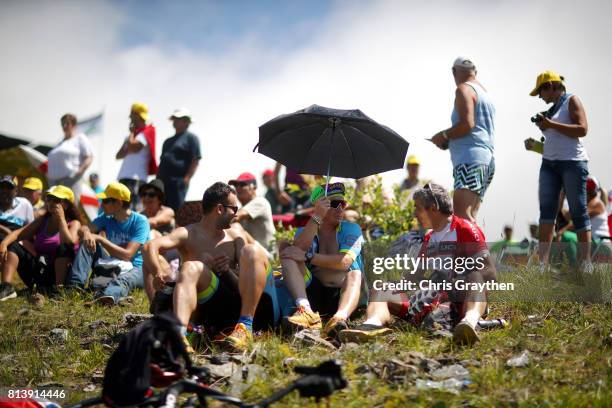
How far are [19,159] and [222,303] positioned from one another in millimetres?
9129

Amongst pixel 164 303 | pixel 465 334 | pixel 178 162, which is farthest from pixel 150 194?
pixel 465 334

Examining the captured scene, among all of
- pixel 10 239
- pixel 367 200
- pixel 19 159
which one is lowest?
pixel 10 239

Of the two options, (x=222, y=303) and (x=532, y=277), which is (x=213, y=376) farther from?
(x=532, y=277)

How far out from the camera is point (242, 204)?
10.4 metres

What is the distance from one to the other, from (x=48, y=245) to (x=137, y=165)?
2.08 m

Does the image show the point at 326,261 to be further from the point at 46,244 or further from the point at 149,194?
the point at 46,244

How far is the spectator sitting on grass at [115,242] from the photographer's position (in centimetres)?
936

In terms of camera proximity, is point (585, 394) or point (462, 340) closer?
point (585, 394)

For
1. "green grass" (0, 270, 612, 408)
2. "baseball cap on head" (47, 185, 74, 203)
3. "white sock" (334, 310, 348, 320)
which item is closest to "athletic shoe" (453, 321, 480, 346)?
"green grass" (0, 270, 612, 408)

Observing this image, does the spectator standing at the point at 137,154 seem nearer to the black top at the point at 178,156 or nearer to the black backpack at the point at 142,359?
the black top at the point at 178,156

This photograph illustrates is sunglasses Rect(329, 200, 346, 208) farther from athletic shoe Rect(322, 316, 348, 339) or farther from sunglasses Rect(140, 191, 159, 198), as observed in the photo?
sunglasses Rect(140, 191, 159, 198)

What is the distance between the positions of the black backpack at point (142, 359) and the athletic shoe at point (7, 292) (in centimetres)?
593

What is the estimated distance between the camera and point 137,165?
37.9ft

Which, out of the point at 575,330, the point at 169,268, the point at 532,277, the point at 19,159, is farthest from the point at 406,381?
the point at 19,159
